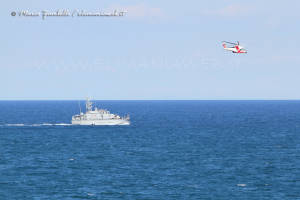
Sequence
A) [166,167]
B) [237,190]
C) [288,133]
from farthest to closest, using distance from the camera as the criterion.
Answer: [288,133] → [166,167] → [237,190]

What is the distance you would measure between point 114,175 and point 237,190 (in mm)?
22524

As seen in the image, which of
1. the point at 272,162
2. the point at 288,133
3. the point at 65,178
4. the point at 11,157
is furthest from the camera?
the point at 288,133

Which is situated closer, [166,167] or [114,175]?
[114,175]

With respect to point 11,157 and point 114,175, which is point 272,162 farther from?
point 11,157

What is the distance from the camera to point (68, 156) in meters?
112

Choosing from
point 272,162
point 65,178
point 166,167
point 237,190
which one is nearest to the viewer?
point 237,190

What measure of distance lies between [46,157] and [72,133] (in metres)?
59.2

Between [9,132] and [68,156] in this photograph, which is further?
[9,132]

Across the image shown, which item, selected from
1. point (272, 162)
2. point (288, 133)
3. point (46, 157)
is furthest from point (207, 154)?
point (288, 133)

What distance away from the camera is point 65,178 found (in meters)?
84.3

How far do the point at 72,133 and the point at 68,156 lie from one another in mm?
57415

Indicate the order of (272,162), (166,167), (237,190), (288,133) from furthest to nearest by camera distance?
(288,133) < (272,162) < (166,167) < (237,190)

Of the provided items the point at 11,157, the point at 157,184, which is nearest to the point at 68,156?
the point at 11,157

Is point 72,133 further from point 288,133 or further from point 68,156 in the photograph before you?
point 288,133
